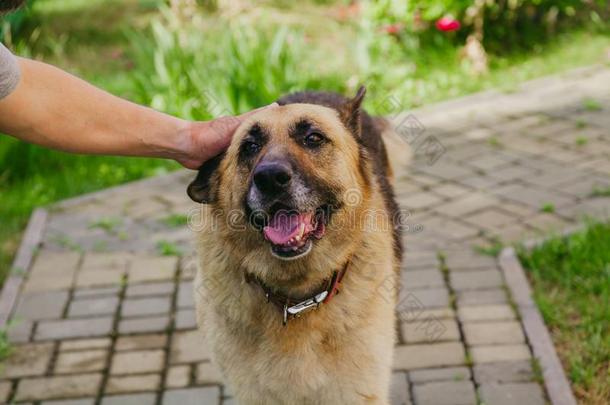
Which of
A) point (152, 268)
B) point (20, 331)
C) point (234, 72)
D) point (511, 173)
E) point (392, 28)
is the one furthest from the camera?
point (392, 28)

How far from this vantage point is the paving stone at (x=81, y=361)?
3.88 meters

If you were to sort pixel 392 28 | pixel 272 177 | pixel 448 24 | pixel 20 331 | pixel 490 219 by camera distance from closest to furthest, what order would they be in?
pixel 272 177 → pixel 20 331 → pixel 490 219 → pixel 448 24 → pixel 392 28

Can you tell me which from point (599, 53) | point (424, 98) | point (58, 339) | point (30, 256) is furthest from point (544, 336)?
point (599, 53)

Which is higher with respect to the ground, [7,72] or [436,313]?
[7,72]

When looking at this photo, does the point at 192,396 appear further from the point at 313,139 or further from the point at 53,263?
the point at 53,263

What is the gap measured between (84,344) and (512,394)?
2.25 meters

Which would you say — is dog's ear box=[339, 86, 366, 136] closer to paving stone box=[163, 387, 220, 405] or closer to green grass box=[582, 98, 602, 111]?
paving stone box=[163, 387, 220, 405]

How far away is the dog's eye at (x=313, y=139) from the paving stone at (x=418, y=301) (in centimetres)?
145

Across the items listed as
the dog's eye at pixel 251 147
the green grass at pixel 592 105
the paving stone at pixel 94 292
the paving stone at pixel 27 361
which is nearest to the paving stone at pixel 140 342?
the paving stone at pixel 27 361

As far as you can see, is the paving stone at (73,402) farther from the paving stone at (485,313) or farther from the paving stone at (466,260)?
the paving stone at (466,260)

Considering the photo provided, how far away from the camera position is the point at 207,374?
3771mm

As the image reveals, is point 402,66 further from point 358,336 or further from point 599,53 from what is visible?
point 358,336

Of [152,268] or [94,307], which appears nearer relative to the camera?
A: [94,307]

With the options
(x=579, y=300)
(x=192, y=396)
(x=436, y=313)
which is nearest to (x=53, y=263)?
(x=192, y=396)
